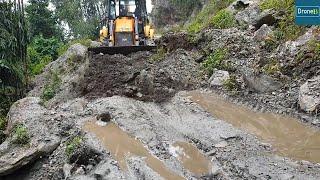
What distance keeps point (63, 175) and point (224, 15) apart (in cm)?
892

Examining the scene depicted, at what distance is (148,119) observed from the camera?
8.41m

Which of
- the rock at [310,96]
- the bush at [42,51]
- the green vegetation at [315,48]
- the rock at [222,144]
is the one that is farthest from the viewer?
the bush at [42,51]

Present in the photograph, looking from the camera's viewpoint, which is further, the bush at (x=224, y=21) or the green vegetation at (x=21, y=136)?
the bush at (x=224, y=21)

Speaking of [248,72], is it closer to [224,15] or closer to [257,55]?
[257,55]

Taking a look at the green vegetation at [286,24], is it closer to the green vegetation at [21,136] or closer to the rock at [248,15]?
the rock at [248,15]

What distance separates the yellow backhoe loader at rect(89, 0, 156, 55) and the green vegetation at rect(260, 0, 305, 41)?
3.92 meters

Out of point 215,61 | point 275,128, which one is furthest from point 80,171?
point 215,61

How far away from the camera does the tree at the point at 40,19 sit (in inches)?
1022

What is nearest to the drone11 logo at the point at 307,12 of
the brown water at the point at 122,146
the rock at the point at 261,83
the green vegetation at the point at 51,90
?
the rock at the point at 261,83

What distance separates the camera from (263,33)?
1135cm

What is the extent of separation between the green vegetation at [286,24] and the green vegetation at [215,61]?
145 cm

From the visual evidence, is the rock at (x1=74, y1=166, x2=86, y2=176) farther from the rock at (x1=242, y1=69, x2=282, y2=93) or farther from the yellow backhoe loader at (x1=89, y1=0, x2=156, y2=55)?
the yellow backhoe loader at (x1=89, y1=0, x2=156, y2=55)

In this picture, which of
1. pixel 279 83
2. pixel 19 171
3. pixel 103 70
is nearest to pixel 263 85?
pixel 279 83

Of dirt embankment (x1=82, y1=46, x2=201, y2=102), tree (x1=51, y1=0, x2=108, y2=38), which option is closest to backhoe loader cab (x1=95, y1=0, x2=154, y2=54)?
dirt embankment (x1=82, y1=46, x2=201, y2=102)
